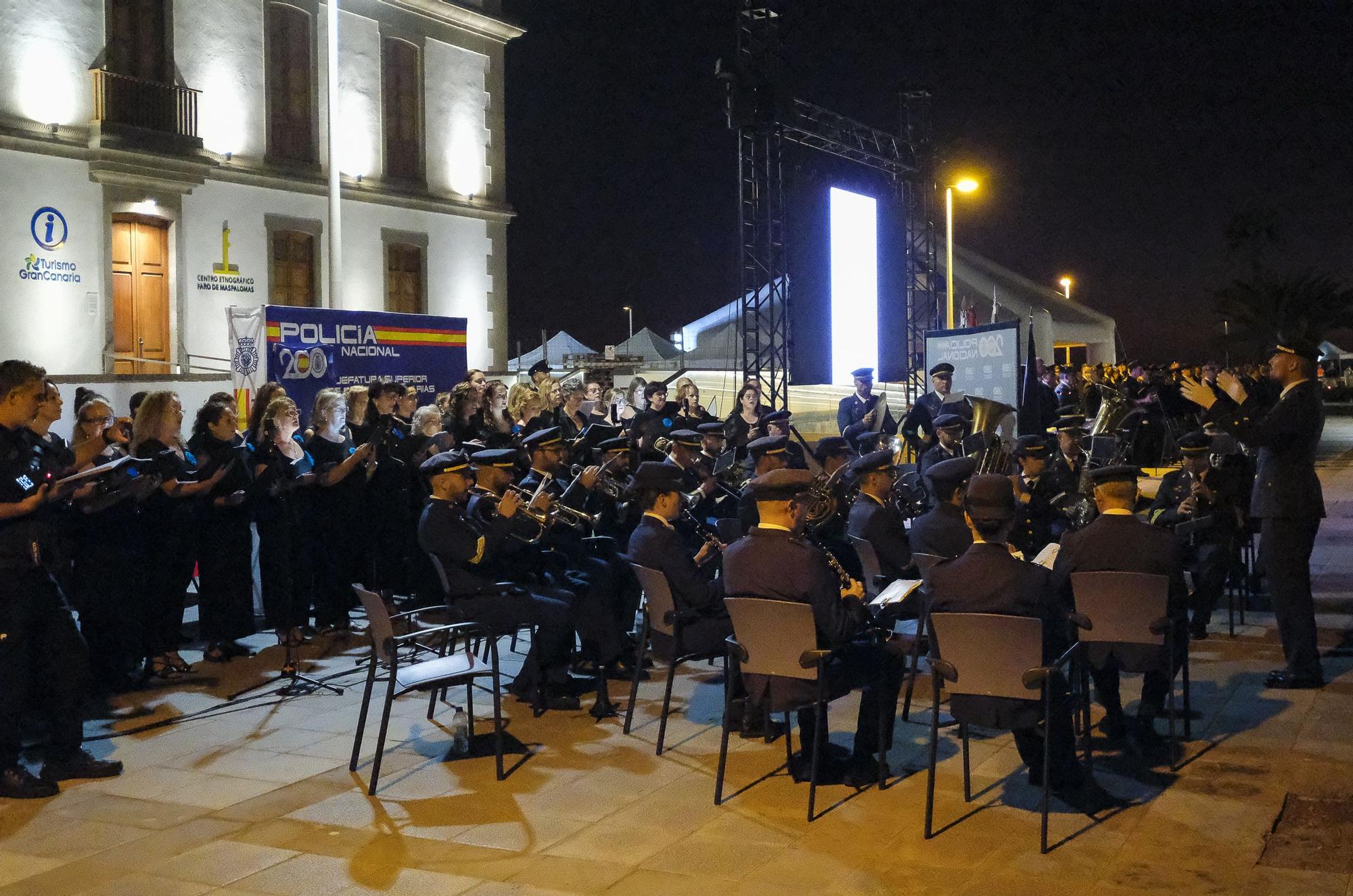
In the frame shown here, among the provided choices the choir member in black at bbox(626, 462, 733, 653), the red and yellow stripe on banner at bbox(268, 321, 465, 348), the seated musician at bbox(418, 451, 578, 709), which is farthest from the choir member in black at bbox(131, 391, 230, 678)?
the red and yellow stripe on banner at bbox(268, 321, 465, 348)

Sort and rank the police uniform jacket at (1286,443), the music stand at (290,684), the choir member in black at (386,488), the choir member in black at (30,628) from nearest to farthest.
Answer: the choir member in black at (30,628), the police uniform jacket at (1286,443), the music stand at (290,684), the choir member in black at (386,488)

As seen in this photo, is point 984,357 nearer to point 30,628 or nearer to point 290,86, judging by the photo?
point 30,628

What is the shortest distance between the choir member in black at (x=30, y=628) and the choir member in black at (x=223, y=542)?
2348mm

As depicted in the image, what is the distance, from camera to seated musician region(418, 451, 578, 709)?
7.00 metres

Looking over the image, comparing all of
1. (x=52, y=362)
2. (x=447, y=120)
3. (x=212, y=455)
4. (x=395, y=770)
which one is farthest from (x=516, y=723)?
(x=447, y=120)

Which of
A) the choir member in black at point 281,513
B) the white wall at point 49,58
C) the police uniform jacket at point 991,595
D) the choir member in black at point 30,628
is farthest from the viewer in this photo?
the white wall at point 49,58

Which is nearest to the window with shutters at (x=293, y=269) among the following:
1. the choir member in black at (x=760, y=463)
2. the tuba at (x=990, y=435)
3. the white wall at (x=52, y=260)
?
the white wall at (x=52, y=260)

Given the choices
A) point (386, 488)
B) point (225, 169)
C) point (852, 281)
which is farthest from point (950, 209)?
point (386, 488)

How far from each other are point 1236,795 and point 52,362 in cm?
1938

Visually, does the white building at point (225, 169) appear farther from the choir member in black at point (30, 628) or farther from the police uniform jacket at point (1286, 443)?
the police uniform jacket at point (1286, 443)

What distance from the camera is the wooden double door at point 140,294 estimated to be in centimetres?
2089

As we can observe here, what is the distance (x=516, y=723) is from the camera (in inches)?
283

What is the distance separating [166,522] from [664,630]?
3858 millimetres

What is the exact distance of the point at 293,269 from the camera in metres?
23.7
